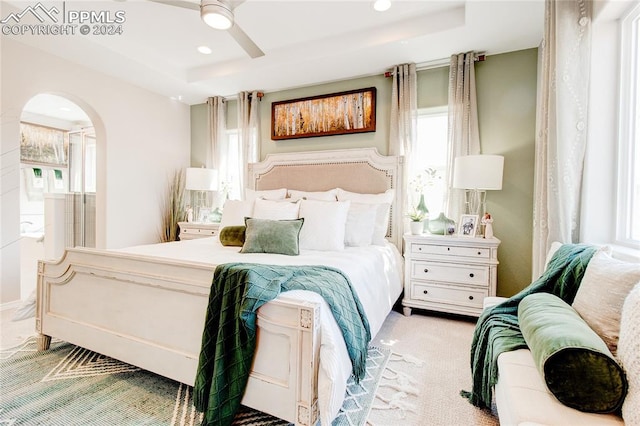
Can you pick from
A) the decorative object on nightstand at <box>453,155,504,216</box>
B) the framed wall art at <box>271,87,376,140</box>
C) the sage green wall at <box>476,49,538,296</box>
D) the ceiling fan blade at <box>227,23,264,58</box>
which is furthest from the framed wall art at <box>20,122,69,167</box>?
the sage green wall at <box>476,49,538,296</box>

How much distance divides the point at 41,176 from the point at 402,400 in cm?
688

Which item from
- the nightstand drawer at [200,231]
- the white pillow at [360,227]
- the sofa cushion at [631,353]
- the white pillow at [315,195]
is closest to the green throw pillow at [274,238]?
the white pillow at [360,227]

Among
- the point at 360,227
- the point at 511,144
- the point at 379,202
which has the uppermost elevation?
the point at 511,144

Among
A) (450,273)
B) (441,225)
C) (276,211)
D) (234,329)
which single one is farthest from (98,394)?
(441,225)

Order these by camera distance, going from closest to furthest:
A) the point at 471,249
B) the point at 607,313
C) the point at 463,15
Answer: the point at 607,313, the point at 463,15, the point at 471,249

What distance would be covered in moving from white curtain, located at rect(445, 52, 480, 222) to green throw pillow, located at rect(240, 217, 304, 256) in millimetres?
1802

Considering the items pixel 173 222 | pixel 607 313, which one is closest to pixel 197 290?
pixel 607 313

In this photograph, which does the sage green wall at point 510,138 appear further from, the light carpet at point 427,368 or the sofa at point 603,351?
the sofa at point 603,351

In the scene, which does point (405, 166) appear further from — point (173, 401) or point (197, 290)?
point (173, 401)

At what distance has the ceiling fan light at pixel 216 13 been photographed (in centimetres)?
182

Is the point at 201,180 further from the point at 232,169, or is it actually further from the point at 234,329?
the point at 234,329

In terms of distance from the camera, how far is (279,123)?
4.11 m

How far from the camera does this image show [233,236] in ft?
9.26

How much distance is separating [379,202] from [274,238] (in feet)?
4.31
